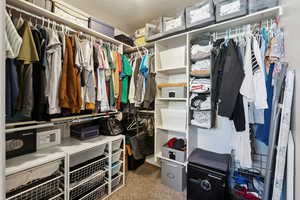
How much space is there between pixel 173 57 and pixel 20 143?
195cm

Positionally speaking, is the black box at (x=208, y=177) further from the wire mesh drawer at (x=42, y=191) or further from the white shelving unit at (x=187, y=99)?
the wire mesh drawer at (x=42, y=191)

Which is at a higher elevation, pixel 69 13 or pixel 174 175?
pixel 69 13

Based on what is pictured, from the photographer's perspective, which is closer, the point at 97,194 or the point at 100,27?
the point at 97,194

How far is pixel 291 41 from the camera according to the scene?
2.90 ft

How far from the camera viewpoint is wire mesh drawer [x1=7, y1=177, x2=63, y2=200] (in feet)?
3.35

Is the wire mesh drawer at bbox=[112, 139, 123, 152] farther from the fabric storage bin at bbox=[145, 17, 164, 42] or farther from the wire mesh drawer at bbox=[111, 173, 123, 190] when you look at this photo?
the fabric storage bin at bbox=[145, 17, 164, 42]

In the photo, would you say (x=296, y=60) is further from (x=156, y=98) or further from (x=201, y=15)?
(x=156, y=98)

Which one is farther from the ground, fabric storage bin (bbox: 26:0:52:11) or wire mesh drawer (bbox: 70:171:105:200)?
fabric storage bin (bbox: 26:0:52:11)

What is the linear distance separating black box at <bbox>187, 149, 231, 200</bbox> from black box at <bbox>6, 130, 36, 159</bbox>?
1631mm

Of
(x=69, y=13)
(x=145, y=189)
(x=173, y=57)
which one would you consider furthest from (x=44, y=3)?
(x=145, y=189)

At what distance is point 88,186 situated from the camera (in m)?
1.45

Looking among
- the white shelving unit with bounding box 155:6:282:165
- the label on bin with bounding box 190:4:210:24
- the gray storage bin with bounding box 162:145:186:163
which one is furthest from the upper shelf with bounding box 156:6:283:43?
the gray storage bin with bounding box 162:145:186:163

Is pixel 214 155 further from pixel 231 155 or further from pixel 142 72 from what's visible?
pixel 142 72

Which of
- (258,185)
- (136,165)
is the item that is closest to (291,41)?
(258,185)
